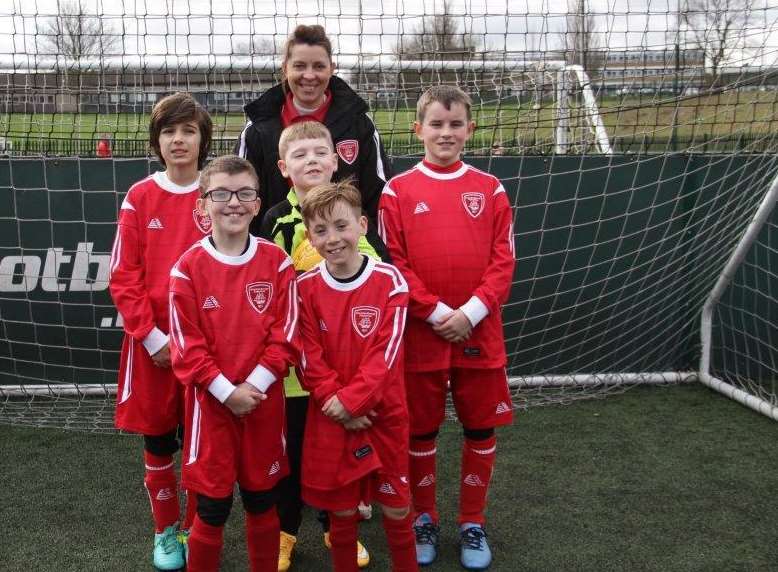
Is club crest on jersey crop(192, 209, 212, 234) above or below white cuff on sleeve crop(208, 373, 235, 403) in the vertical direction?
above

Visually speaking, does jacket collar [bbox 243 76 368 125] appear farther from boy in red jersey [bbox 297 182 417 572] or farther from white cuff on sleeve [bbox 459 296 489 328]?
white cuff on sleeve [bbox 459 296 489 328]

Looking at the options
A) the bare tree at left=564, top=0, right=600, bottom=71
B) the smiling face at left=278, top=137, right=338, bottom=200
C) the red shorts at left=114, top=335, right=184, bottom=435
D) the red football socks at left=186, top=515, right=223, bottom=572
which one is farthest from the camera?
the bare tree at left=564, top=0, right=600, bottom=71

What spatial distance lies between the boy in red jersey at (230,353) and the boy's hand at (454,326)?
1.64ft

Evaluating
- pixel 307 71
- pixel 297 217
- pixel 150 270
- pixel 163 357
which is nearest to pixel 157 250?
pixel 150 270

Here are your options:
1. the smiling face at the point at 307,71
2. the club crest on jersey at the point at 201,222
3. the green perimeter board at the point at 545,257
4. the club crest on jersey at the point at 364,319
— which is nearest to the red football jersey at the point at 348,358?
the club crest on jersey at the point at 364,319

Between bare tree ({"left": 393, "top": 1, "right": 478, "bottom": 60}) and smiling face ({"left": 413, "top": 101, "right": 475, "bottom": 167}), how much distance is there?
1645mm

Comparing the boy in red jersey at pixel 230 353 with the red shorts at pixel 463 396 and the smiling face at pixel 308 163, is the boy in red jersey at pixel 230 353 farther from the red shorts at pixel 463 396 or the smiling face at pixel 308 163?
the red shorts at pixel 463 396

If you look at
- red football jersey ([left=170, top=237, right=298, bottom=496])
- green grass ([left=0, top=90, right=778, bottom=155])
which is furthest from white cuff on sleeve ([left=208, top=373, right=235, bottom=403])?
green grass ([left=0, top=90, right=778, bottom=155])

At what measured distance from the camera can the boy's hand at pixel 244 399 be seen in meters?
2.16

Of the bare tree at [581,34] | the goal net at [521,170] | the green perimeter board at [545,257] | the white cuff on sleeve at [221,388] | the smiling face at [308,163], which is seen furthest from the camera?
the green perimeter board at [545,257]

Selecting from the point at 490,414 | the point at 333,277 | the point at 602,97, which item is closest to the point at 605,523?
the point at 490,414

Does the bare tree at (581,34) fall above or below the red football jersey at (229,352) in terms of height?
above

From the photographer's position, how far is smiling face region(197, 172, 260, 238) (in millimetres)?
2234

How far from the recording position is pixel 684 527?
2.87 meters
